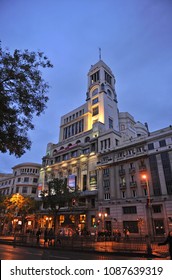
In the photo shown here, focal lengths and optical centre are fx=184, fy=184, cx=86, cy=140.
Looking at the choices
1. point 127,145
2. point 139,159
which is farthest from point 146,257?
point 127,145

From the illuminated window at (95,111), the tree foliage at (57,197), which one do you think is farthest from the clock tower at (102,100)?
the tree foliage at (57,197)

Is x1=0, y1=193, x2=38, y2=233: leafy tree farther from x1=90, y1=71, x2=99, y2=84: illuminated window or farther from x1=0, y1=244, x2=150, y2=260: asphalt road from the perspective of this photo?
x1=90, y1=71, x2=99, y2=84: illuminated window

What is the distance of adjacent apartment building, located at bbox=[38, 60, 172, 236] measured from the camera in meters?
33.2

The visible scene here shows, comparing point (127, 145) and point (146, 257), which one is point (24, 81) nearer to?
point (146, 257)

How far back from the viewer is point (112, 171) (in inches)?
1626

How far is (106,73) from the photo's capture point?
6950 cm

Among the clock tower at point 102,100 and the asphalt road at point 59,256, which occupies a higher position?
the clock tower at point 102,100

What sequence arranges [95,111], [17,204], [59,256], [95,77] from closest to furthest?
1. [59,256]
2. [17,204]
3. [95,111]
4. [95,77]

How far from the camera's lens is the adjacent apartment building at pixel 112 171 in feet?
109

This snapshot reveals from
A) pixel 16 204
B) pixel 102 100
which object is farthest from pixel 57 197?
pixel 102 100

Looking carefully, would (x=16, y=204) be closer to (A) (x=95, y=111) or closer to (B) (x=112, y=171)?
(B) (x=112, y=171)

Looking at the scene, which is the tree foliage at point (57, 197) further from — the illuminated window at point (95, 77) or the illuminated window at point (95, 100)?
the illuminated window at point (95, 77)

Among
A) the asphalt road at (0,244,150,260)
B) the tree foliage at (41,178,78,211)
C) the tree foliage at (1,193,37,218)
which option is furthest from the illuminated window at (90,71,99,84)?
the asphalt road at (0,244,150,260)
